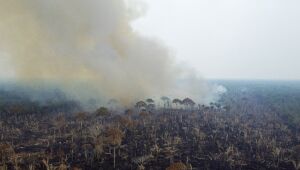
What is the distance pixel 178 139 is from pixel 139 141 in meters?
6.18

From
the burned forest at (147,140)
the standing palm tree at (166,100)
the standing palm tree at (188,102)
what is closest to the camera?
the burned forest at (147,140)

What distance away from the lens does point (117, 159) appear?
50.0 meters

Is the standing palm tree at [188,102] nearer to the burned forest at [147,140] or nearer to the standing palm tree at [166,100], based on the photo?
the burned forest at [147,140]

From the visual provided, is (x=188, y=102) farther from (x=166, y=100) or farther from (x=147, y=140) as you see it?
(x=147, y=140)

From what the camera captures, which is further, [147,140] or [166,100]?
[166,100]

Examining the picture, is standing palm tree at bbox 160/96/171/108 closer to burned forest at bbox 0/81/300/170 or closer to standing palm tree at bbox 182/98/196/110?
standing palm tree at bbox 182/98/196/110

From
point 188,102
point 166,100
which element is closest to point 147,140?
point 188,102

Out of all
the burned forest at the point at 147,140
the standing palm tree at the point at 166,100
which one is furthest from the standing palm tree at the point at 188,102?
the standing palm tree at the point at 166,100

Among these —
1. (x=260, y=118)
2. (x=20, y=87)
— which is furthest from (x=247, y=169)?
(x=20, y=87)

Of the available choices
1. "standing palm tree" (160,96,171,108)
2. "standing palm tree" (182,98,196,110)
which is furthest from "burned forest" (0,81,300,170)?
"standing palm tree" (160,96,171,108)

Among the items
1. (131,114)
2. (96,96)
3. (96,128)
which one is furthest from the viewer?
(96,96)

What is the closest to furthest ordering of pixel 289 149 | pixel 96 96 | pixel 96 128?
pixel 289 149 → pixel 96 128 → pixel 96 96

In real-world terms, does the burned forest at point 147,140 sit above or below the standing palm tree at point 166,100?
below

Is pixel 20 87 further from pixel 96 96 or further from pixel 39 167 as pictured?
pixel 39 167
